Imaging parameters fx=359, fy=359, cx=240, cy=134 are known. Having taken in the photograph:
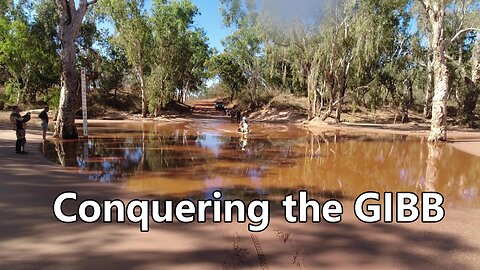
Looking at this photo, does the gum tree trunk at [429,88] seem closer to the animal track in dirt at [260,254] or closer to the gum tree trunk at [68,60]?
the gum tree trunk at [68,60]

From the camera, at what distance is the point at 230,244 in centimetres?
500

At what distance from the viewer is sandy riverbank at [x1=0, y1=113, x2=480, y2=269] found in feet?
14.4

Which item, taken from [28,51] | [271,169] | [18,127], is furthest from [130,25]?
[271,169]

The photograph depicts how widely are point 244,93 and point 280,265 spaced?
4922 cm

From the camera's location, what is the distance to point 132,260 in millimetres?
4375

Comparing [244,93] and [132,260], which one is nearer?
[132,260]

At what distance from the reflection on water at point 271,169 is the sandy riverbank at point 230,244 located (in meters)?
2.07

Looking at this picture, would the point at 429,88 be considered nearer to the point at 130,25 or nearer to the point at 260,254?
the point at 130,25

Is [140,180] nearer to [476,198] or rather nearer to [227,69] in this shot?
[476,198]

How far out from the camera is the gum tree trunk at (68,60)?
51.8ft

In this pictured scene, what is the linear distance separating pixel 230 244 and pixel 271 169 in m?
6.02

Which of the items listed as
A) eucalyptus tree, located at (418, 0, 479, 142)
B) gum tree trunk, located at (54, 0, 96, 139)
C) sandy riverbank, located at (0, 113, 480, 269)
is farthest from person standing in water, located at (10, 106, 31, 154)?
eucalyptus tree, located at (418, 0, 479, 142)

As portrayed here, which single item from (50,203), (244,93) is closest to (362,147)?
(50,203)

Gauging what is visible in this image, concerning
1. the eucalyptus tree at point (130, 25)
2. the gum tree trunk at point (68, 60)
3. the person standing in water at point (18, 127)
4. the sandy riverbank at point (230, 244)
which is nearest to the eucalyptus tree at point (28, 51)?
the eucalyptus tree at point (130, 25)
